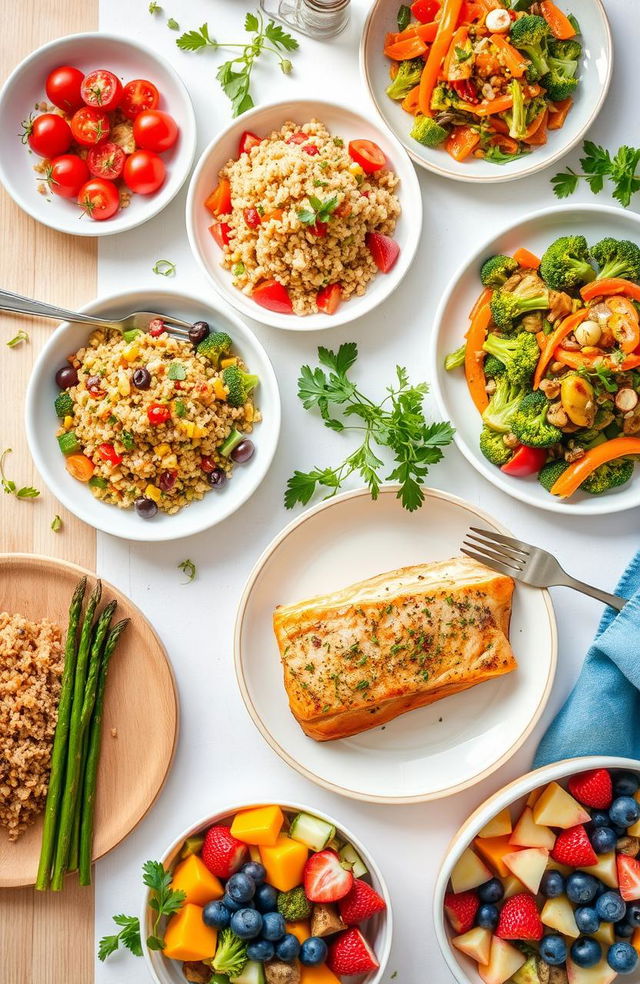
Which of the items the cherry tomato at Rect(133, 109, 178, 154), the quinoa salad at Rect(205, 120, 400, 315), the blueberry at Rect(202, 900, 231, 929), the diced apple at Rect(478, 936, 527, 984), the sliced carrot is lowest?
the diced apple at Rect(478, 936, 527, 984)

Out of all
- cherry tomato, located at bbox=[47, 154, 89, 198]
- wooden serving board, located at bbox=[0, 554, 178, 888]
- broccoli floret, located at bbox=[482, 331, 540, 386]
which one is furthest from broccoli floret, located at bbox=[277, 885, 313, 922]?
cherry tomato, located at bbox=[47, 154, 89, 198]

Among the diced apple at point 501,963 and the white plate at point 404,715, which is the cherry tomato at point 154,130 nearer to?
the white plate at point 404,715

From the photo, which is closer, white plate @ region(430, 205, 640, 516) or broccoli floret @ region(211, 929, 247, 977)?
broccoli floret @ region(211, 929, 247, 977)

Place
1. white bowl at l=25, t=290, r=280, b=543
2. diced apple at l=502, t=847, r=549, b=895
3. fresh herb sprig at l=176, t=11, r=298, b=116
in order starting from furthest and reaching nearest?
fresh herb sprig at l=176, t=11, r=298, b=116 < white bowl at l=25, t=290, r=280, b=543 < diced apple at l=502, t=847, r=549, b=895

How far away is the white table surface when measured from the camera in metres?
3.12

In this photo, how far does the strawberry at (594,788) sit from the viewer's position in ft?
9.31

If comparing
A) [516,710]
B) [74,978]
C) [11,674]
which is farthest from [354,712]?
[74,978]

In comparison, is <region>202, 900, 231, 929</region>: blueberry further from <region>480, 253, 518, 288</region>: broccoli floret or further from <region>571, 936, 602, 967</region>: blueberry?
<region>480, 253, 518, 288</region>: broccoli floret

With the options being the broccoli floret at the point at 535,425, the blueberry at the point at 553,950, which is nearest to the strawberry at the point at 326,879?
the blueberry at the point at 553,950

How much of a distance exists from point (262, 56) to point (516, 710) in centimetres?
270

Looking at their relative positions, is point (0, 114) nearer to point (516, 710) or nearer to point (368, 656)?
point (368, 656)

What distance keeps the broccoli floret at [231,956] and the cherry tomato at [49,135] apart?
2.91 metres

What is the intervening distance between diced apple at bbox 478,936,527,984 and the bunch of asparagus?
1.49 metres

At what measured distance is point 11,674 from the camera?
2.90 metres
